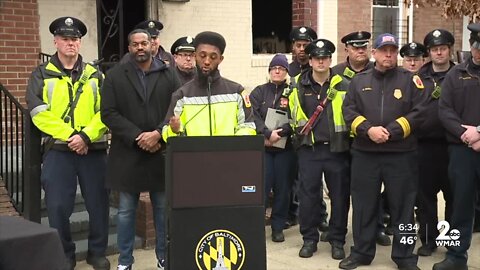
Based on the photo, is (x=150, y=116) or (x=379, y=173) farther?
(x=379, y=173)

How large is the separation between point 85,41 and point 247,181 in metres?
5.10

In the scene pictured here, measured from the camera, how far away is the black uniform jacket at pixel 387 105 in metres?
5.15

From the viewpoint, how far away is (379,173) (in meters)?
5.32

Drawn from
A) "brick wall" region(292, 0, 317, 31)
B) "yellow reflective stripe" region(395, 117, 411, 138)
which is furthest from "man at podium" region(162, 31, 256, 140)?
"brick wall" region(292, 0, 317, 31)

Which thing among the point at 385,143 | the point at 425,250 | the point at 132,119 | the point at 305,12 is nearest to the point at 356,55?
the point at 385,143

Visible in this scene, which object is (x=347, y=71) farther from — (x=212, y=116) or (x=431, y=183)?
(x=212, y=116)

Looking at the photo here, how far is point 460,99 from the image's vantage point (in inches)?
206

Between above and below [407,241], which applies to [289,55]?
above

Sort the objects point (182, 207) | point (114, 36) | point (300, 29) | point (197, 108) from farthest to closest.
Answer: point (114, 36), point (300, 29), point (197, 108), point (182, 207)

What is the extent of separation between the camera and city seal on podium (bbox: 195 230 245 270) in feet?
13.0

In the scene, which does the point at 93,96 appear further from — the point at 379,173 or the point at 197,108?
the point at 379,173

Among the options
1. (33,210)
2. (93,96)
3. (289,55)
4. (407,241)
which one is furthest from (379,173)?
(289,55)

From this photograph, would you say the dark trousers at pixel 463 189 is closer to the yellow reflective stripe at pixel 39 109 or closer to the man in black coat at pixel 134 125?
the man in black coat at pixel 134 125

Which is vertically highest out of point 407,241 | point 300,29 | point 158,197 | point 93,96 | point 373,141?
point 300,29
